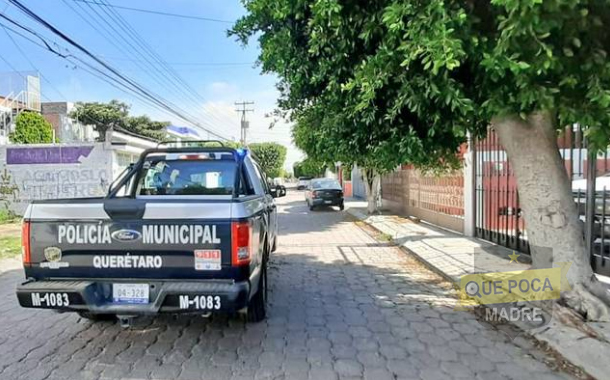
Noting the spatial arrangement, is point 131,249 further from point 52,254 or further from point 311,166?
point 311,166

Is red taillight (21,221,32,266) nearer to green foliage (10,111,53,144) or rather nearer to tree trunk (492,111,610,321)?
tree trunk (492,111,610,321)

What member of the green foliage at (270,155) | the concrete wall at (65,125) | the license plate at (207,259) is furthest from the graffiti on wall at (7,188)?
the green foliage at (270,155)

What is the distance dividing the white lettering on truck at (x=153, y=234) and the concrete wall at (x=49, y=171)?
582 inches

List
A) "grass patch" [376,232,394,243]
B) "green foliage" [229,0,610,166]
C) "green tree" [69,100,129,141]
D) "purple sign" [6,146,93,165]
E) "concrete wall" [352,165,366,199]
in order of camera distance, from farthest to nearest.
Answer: "green tree" [69,100,129,141], "concrete wall" [352,165,366,199], "purple sign" [6,146,93,165], "grass patch" [376,232,394,243], "green foliage" [229,0,610,166]

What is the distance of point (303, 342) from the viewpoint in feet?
13.3

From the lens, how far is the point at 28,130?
73.7ft

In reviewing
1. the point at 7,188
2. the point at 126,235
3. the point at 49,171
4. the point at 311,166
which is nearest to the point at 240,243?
the point at 126,235

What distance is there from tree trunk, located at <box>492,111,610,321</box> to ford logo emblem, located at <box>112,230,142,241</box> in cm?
361

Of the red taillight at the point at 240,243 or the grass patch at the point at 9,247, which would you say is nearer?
the red taillight at the point at 240,243

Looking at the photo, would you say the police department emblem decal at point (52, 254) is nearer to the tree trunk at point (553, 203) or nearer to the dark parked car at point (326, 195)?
the tree trunk at point (553, 203)

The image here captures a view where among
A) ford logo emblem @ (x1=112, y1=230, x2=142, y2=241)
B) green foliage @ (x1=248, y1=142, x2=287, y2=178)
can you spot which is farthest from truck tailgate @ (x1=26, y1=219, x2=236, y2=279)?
green foliage @ (x1=248, y1=142, x2=287, y2=178)

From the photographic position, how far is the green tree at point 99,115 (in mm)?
39138

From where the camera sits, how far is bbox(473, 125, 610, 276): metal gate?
5688mm

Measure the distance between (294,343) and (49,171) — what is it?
54.0 ft
